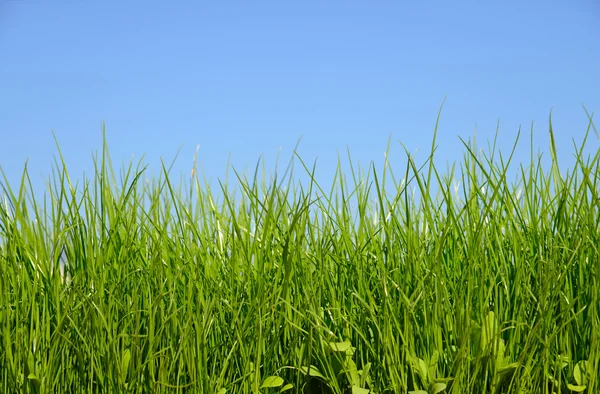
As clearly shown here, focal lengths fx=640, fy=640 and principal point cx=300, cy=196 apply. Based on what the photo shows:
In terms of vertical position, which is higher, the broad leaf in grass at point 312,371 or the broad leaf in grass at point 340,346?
the broad leaf in grass at point 340,346

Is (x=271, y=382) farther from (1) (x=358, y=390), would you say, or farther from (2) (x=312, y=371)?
(1) (x=358, y=390)

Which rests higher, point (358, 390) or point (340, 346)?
point (340, 346)

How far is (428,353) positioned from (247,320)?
70 centimetres

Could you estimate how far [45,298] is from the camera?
2.60 metres

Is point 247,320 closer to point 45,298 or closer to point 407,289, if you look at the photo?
point 407,289

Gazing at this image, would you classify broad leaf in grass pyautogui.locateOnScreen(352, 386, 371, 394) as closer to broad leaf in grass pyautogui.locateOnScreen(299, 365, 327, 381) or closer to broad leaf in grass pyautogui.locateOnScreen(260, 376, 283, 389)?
broad leaf in grass pyautogui.locateOnScreen(299, 365, 327, 381)

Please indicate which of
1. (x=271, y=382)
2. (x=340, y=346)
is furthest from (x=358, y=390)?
(x=271, y=382)

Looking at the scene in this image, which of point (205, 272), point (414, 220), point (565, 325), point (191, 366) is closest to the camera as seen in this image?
point (191, 366)

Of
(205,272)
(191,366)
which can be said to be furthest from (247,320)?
(205,272)

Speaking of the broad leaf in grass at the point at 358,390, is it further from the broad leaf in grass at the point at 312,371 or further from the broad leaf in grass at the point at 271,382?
the broad leaf in grass at the point at 271,382

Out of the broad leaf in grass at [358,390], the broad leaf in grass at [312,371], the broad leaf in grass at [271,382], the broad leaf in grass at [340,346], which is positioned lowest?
the broad leaf in grass at [358,390]

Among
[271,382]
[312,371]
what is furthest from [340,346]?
[271,382]

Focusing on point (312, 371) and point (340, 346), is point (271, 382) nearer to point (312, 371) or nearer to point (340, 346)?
point (312, 371)

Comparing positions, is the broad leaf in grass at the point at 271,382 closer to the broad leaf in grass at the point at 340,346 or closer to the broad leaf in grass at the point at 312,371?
the broad leaf in grass at the point at 312,371
